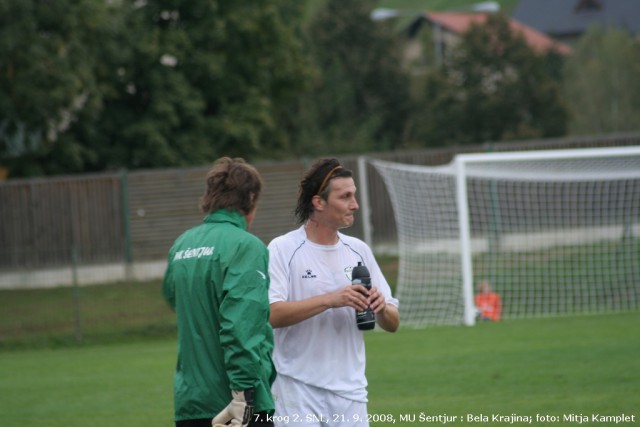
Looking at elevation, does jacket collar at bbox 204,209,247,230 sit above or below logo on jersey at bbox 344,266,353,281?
above

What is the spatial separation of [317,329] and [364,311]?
34cm

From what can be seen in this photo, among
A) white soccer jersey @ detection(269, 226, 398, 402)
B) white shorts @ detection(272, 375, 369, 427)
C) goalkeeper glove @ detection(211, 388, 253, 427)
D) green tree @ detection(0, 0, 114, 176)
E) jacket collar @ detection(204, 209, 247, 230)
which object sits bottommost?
white shorts @ detection(272, 375, 369, 427)

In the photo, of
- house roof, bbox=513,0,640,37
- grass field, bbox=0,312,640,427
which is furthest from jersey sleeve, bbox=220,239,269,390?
house roof, bbox=513,0,640,37

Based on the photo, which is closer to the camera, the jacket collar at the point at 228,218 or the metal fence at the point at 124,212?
the jacket collar at the point at 228,218

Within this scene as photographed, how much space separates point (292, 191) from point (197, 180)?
2.33 m

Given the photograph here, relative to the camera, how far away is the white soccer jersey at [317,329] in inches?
225

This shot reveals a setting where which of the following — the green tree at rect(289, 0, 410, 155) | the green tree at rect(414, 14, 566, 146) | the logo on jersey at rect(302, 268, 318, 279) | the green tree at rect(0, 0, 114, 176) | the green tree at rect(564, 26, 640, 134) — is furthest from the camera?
the green tree at rect(564, 26, 640, 134)

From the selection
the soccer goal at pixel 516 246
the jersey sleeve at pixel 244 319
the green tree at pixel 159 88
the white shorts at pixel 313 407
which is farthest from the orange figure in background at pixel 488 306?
the jersey sleeve at pixel 244 319

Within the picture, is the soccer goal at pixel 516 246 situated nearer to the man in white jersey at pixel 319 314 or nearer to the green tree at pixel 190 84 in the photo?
the man in white jersey at pixel 319 314

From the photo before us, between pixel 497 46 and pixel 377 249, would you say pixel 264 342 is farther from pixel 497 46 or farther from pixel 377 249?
pixel 497 46

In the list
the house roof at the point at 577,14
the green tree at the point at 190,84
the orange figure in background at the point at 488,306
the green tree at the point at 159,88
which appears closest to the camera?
the orange figure in background at the point at 488,306

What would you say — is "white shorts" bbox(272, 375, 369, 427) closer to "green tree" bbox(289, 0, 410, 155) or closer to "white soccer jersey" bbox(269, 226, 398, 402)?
"white soccer jersey" bbox(269, 226, 398, 402)

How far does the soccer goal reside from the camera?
20.4m

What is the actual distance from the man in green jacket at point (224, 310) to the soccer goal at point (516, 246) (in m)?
13.7
